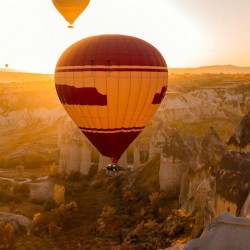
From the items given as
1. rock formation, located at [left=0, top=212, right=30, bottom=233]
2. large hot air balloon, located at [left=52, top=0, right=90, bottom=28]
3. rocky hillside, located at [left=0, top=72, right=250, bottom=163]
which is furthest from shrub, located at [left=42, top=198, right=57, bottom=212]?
rocky hillside, located at [left=0, top=72, right=250, bottom=163]

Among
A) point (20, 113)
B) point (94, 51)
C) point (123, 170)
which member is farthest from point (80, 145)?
point (20, 113)

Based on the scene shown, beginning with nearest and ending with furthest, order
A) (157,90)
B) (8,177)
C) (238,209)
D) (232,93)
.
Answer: (238,209), (157,90), (8,177), (232,93)

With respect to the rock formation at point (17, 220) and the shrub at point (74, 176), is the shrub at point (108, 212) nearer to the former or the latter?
the rock formation at point (17, 220)

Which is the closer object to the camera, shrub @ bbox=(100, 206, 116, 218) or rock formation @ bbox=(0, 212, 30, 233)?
rock formation @ bbox=(0, 212, 30, 233)

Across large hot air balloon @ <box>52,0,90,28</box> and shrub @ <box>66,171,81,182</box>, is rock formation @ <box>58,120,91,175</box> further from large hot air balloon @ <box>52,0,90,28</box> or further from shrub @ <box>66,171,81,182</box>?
large hot air balloon @ <box>52,0,90,28</box>

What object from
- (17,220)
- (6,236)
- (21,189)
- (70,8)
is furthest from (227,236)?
(21,189)

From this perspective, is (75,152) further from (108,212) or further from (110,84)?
(110,84)

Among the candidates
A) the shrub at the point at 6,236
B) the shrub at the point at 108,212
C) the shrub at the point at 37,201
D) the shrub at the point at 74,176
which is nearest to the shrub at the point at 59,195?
the shrub at the point at 37,201

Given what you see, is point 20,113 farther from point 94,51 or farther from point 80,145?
point 94,51
